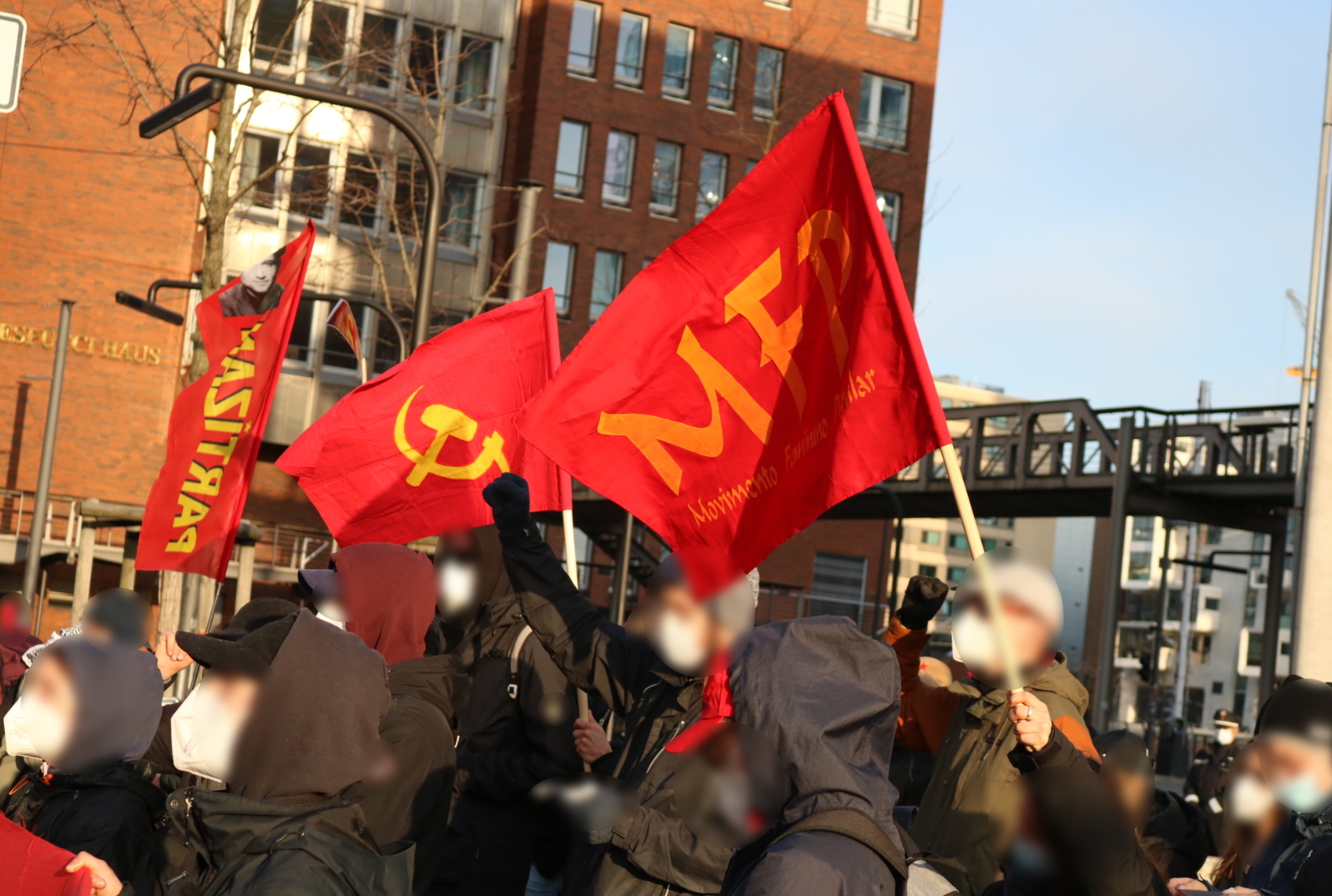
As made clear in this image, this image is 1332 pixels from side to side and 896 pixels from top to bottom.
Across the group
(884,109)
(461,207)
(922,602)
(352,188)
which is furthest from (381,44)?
(922,602)

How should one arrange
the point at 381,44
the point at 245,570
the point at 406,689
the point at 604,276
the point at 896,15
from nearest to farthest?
the point at 406,689 < the point at 245,570 < the point at 381,44 < the point at 604,276 < the point at 896,15

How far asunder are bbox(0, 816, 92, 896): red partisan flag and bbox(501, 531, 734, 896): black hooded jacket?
3.97 ft

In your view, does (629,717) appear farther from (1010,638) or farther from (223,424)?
(223,424)

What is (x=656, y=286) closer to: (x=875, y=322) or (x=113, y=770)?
(x=875, y=322)

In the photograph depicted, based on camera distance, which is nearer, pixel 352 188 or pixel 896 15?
pixel 352 188

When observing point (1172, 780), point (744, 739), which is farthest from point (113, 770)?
point (1172, 780)

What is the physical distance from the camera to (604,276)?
41.5m

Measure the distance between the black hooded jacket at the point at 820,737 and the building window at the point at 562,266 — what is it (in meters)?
38.1

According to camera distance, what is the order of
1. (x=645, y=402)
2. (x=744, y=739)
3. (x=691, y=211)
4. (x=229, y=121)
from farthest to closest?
(x=691, y=211), (x=229, y=121), (x=645, y=402), (x=744, y=739)

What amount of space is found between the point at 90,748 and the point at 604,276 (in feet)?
125

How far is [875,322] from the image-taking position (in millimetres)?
4883

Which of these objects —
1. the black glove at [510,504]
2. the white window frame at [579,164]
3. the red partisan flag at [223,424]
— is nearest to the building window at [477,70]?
the white window frame at [579,164]

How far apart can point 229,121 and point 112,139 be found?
1720cm

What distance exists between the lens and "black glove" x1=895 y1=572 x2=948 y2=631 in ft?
16.7
